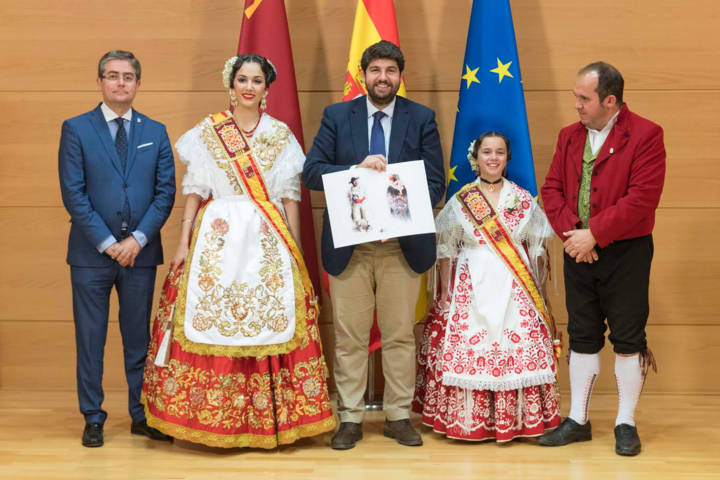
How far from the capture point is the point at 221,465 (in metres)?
2.87

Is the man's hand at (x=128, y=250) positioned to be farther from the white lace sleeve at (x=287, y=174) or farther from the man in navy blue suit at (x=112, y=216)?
the white lace sleeve at (x=287, y=174)

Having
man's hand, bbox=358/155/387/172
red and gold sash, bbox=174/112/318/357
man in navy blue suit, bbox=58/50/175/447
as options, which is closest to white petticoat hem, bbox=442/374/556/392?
red and gold sash, bbox=174/112/318/357

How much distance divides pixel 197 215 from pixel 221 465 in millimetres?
959

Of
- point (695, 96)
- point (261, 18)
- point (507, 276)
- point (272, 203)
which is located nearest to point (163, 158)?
point (272, 203)

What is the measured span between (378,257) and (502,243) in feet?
1.71

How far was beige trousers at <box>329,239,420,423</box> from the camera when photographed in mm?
3064

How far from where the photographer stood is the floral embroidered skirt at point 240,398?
9.61 feet

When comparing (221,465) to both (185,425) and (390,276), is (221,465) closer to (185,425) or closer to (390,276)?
(185,425)

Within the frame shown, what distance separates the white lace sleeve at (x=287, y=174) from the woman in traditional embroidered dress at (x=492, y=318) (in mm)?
637

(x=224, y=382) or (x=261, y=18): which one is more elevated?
(x=261, y=18)

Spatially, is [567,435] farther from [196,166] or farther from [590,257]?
[196,166]

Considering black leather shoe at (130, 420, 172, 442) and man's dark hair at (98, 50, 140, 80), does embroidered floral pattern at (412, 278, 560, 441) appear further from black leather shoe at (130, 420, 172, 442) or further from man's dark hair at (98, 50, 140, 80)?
man's dark hair at (98, 50, 140, 80)

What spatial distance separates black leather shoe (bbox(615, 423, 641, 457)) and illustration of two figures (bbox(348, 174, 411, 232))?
1194mm

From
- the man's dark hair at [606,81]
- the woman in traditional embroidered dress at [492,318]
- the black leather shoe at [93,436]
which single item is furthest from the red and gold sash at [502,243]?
the black leather shoe at [93,436]
